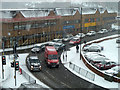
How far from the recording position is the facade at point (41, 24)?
152 feet

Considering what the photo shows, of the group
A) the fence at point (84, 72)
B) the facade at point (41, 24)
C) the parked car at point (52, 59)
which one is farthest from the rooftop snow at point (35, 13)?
the fence at point (84, 72)

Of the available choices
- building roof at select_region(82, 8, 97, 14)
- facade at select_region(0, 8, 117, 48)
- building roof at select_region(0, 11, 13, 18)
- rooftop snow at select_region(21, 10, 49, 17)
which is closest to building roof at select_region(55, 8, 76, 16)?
facade at select_region(0, 8, 117, 48)

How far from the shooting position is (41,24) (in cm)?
5238

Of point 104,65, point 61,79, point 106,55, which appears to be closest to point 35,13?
point 106,55

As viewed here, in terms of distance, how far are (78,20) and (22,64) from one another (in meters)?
33.4

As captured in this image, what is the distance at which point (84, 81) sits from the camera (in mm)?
A: 26438

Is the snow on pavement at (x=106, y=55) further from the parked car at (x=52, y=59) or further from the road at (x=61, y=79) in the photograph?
the parked car at (x=52, y=59)

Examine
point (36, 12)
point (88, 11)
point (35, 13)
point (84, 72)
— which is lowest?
point (84, 72)

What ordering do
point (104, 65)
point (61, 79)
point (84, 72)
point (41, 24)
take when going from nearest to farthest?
1. point (61, 79)
2. point (84, 72)
3. point (104, 65)
4. point (41, 24)

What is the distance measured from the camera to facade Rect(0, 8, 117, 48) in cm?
4619

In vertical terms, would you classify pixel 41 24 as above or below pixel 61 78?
above

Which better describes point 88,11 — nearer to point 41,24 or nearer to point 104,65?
point 41,24

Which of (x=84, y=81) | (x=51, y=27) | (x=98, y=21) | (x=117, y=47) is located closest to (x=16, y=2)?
(x=98, y=21)

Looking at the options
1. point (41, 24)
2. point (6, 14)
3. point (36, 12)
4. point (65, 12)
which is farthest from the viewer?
point (65, 12)
